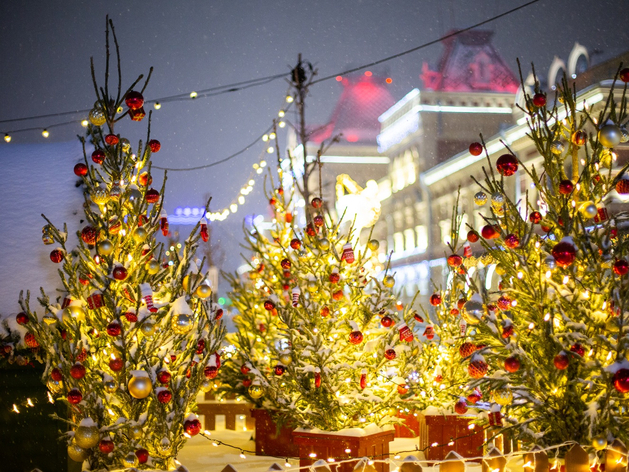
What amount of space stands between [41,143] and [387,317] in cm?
477

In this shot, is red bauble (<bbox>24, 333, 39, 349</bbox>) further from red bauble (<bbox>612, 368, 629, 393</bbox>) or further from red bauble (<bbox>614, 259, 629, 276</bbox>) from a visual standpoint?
red bauble (<bbox>614, 259, 629, 276</bbox>)

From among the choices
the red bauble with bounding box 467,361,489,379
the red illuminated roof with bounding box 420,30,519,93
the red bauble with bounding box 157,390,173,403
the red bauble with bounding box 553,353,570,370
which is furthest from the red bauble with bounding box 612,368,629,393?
the red illuminated roof with bounding box 420,30,519,93

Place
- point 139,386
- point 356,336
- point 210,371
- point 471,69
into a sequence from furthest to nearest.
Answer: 1. point 471,69
2. point 356,336
3. point 210,371
4. point 139,386

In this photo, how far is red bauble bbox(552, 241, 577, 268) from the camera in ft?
14.6

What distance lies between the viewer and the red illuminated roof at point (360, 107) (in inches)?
2254

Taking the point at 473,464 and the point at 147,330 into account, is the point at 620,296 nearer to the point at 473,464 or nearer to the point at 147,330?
the point at 147,330

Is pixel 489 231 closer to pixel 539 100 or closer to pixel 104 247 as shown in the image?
pixel 539 100

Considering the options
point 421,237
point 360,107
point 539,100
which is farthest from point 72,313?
point 360,107

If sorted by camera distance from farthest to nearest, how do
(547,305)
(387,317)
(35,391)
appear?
(387,317), (35,391), (547,305)

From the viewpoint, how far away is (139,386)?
4.43 meters

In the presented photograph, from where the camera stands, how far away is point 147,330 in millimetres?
4676

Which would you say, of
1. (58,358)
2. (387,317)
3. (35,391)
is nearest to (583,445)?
(387,317)

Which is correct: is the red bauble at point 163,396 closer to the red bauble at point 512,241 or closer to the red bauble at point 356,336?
the red bauble at point 356,336

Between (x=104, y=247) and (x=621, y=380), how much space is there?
12.3 ft
